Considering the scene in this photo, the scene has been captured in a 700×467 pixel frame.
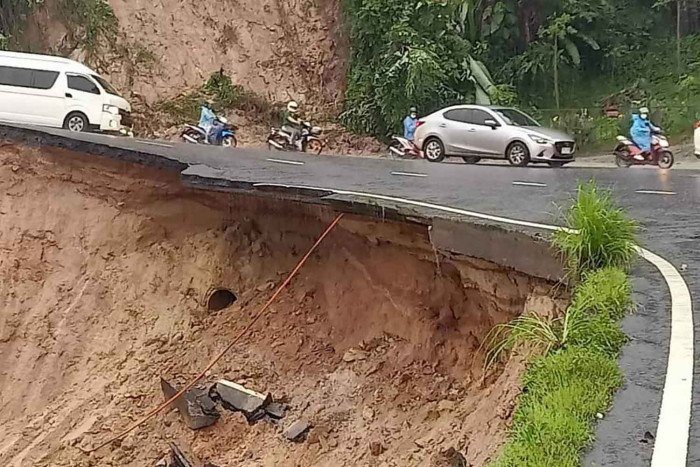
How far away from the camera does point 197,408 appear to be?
9.58m

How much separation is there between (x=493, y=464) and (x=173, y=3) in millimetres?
27777

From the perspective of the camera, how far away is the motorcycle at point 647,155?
58.2ft

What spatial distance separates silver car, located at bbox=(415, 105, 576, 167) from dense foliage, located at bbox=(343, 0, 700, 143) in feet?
15.8

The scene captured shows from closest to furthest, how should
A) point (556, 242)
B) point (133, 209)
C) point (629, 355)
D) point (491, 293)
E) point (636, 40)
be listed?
point (629, 355) → point (556, 242) → point (491, 293) → point (133, 209) → point (636, 40)

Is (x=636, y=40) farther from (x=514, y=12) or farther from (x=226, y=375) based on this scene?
(x=226, y=375)

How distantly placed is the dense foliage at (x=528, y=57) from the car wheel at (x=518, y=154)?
6396 mm

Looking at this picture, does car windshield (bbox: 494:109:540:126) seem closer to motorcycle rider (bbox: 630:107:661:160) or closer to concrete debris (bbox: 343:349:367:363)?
motorcycle rider (bbox: 630:107:661:160)

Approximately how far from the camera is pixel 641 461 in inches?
127

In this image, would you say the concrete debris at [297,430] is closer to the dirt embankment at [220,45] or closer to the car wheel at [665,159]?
the car wheel at [665,159]

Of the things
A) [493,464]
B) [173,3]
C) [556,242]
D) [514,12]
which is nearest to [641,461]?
[493,464]

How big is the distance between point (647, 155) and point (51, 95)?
1330 centimetres

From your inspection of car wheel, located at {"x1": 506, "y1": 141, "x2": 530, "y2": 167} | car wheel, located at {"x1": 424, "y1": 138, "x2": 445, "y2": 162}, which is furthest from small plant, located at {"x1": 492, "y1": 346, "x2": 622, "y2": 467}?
car wheel, located at {"x1": 424, "y1": 138, "x2": 445, "y2": 162}

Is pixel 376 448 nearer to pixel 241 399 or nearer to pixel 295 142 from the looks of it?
pixel 241 399

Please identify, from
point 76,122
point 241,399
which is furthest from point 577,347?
point 76,122
